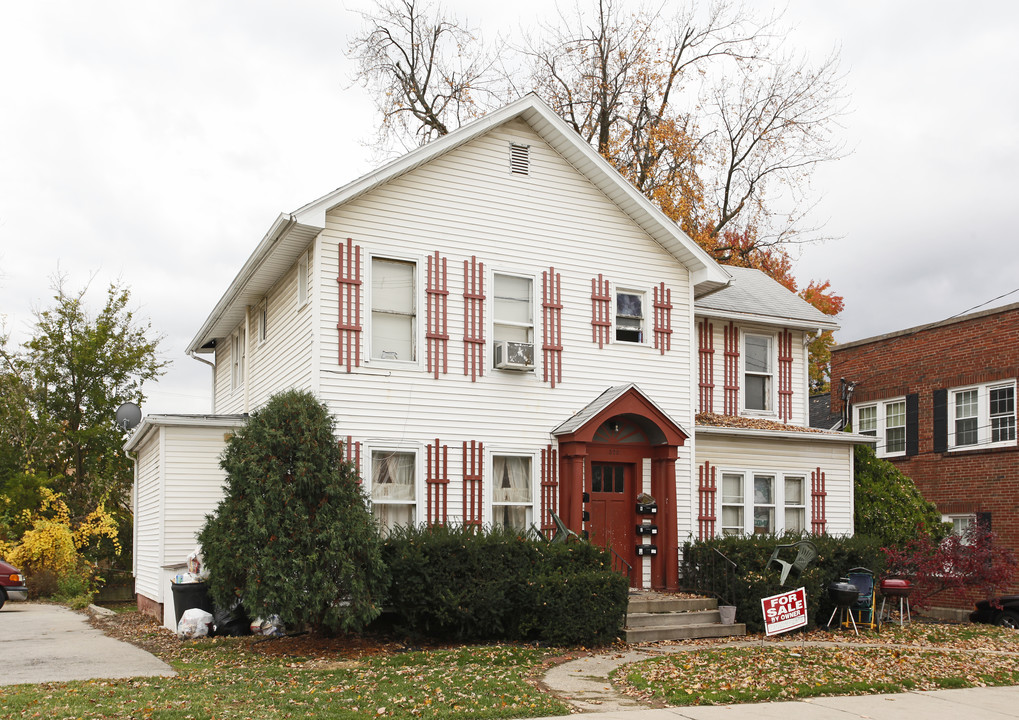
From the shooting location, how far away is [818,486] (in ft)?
65.3

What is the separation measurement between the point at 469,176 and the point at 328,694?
9.31 metres

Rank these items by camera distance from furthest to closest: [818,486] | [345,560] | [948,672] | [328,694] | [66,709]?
[818,486]
[345,560]
[948,672]
[328,694]
[66,709]

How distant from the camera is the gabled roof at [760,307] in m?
20.1

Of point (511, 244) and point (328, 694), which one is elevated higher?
point (511, 244)

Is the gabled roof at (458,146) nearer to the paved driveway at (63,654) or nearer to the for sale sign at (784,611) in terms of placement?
the for sale sign at (784,611)

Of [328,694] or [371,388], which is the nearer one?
[328,694]

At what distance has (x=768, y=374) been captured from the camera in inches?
820

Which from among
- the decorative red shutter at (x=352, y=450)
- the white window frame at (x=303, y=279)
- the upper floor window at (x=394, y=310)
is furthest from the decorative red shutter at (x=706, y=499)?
the white window frame at (x=303, y=279)

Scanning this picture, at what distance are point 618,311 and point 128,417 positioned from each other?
593 inches

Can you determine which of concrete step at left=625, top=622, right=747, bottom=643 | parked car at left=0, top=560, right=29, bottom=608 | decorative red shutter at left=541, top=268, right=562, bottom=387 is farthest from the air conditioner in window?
parked car at left=0, top=560, right=29, bottom=608

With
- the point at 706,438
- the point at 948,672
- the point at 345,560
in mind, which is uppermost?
the point at 706,438

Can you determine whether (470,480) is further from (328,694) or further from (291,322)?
(328,694)

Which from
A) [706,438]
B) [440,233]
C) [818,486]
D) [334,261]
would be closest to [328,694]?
[334,261]

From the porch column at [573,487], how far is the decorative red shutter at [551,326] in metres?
1.24
